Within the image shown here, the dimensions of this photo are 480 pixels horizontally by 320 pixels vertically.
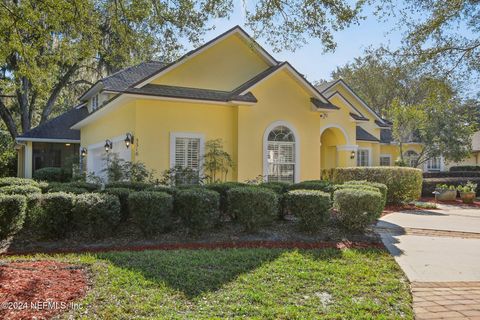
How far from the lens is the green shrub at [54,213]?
25.8ft

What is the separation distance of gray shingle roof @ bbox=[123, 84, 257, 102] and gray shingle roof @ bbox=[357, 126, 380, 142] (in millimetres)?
11601

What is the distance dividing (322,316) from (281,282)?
3.56ft

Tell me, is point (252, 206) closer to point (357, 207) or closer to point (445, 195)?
point (357, 207)

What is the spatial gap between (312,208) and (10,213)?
6338 mm

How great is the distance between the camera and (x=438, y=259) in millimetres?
7230

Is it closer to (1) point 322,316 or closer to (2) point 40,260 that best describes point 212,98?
(2) point 40,260

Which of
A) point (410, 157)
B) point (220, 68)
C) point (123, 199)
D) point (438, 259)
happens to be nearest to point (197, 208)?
point (123, 199)

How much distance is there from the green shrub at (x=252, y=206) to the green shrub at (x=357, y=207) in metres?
1.69

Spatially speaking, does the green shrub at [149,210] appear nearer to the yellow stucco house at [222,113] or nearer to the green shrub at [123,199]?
the green shrub at [123,199]

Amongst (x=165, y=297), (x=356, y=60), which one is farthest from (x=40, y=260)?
(x=356, y=60)

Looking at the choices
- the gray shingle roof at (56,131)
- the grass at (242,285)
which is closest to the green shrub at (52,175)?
the gray shingle roof at (56,131)

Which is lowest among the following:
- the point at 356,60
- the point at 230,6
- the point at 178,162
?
the point at 178,162

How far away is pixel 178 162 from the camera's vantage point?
1384cm

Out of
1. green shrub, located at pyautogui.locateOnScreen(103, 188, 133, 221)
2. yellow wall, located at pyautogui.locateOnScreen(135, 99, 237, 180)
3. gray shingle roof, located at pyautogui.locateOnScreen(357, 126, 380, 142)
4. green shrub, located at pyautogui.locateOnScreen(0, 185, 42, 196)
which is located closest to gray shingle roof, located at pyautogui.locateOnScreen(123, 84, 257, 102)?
yellow wall, located at pyautogui.locateOnScreen(135, 99, 237, 180)
